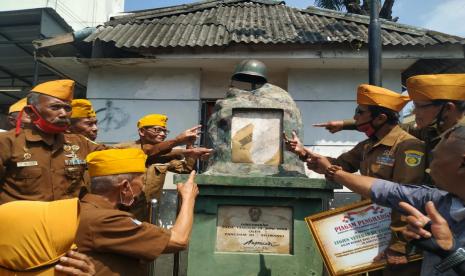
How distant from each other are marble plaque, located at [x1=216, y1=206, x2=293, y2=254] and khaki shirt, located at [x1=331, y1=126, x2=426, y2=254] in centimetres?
77

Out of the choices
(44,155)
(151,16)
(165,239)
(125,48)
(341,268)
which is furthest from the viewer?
(151,16)

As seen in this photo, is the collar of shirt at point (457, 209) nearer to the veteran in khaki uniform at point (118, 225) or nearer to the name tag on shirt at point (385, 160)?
the name tag on shirt at point (385, 160)

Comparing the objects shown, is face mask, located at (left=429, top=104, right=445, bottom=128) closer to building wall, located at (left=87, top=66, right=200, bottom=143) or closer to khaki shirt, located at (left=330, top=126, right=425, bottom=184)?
khaki shirt, located at (left=330, top=126, right=425, bottom=184)

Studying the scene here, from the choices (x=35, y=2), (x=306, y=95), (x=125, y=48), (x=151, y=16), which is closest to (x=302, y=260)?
(x=306, y=95)

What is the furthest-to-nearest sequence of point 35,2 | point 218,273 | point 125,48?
point 35,2 < point 125,48 < point 218,273

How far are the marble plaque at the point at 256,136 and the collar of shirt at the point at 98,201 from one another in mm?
1648

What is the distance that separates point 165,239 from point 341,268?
1267 millimetres

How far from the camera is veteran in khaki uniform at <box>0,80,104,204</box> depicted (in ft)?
9.86

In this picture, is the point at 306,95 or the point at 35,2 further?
the point at 35,2

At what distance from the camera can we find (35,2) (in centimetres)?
1170

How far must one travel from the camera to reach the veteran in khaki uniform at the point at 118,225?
2074 millimetres

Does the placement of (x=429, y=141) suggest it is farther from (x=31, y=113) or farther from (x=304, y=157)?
(x=31, y=113)

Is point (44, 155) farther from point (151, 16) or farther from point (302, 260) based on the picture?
point (151, 16)

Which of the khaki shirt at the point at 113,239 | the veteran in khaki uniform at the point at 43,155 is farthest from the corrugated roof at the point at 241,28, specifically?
the khaki shirt at the point at 113,239
